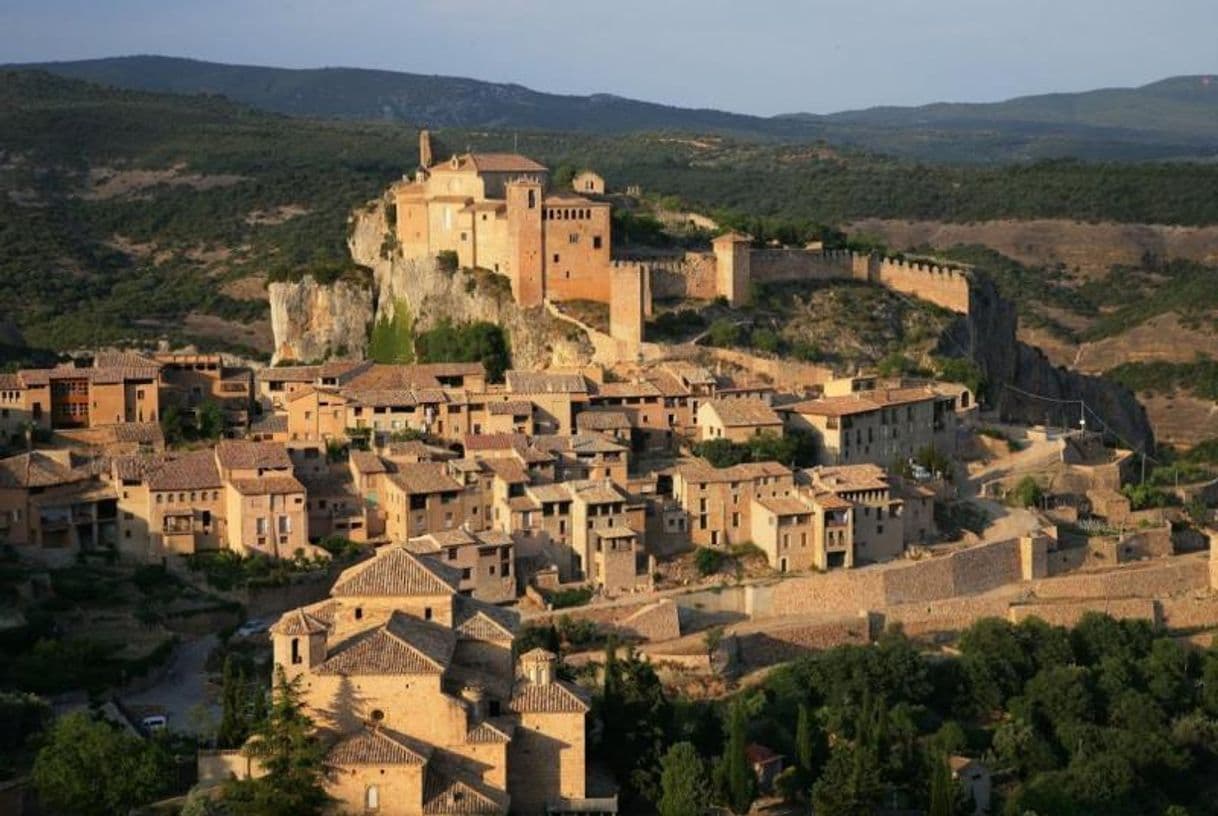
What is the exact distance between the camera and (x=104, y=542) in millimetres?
36938

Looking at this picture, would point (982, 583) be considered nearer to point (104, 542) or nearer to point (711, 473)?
point (711, 473)

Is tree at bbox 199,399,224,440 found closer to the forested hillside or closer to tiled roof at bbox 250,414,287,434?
tiled roof at bbox 250,414,287,434

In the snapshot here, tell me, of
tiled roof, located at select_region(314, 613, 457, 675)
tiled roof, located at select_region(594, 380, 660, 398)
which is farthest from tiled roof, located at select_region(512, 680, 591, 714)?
tiled roof, located at select_region(594, 380, 660, 398)

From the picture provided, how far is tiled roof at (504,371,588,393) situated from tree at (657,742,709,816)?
48.5ft

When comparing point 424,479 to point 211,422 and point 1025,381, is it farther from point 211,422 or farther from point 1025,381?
point 1025,381

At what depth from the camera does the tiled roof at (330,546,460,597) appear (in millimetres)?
26406

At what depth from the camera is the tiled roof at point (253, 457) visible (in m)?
37.3

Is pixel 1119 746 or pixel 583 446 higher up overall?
pixel 583 446

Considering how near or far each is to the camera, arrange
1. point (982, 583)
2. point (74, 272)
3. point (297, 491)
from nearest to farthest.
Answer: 1. point (297, 491)
2. point (982, 583)
3. point (74, 272)

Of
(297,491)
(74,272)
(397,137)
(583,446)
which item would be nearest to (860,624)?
(583,446)

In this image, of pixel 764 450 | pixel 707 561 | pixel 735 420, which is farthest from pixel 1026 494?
pixel 707 561

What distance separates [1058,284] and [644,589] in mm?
70877

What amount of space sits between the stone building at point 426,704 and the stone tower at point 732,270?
82.3ft

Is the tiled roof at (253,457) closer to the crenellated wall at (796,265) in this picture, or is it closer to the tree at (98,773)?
the tree at (98,773)
